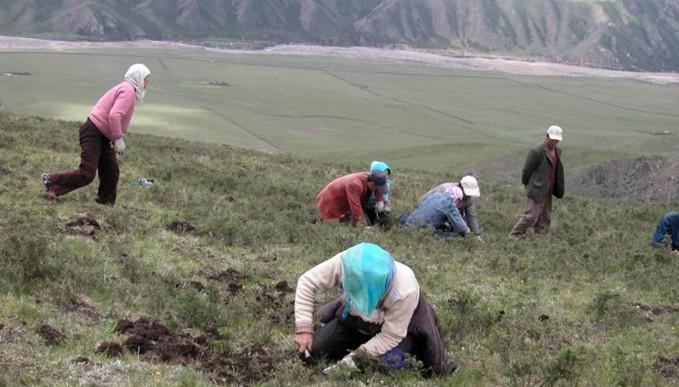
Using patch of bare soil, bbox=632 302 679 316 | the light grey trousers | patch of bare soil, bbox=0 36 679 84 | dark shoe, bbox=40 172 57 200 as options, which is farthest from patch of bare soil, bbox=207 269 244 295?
patch of bare soil, bbox=0 36 679 84

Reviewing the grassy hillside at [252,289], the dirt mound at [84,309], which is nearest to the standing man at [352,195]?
the grassy hillside at [252,289]

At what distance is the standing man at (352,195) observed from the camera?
571 inches

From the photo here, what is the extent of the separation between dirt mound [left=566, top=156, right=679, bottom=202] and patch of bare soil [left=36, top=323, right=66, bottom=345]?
28.6 m

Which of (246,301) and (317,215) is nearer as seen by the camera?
Answer: (246,301)

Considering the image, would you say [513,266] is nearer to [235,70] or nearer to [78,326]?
[78,326]

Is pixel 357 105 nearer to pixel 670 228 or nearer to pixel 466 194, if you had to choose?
pixel 670 228

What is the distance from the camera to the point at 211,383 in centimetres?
661

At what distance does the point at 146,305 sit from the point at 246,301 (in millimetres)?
1171

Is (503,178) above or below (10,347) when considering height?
below

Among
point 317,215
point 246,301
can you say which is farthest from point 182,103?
point 246,301

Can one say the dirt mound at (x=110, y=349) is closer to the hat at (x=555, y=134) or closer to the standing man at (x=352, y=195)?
the standing man at (x=352, y=195)

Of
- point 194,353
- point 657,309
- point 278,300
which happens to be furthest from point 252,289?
point 657,309

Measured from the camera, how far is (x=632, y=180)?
35281 millimetres

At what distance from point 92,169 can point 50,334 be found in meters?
6.11
